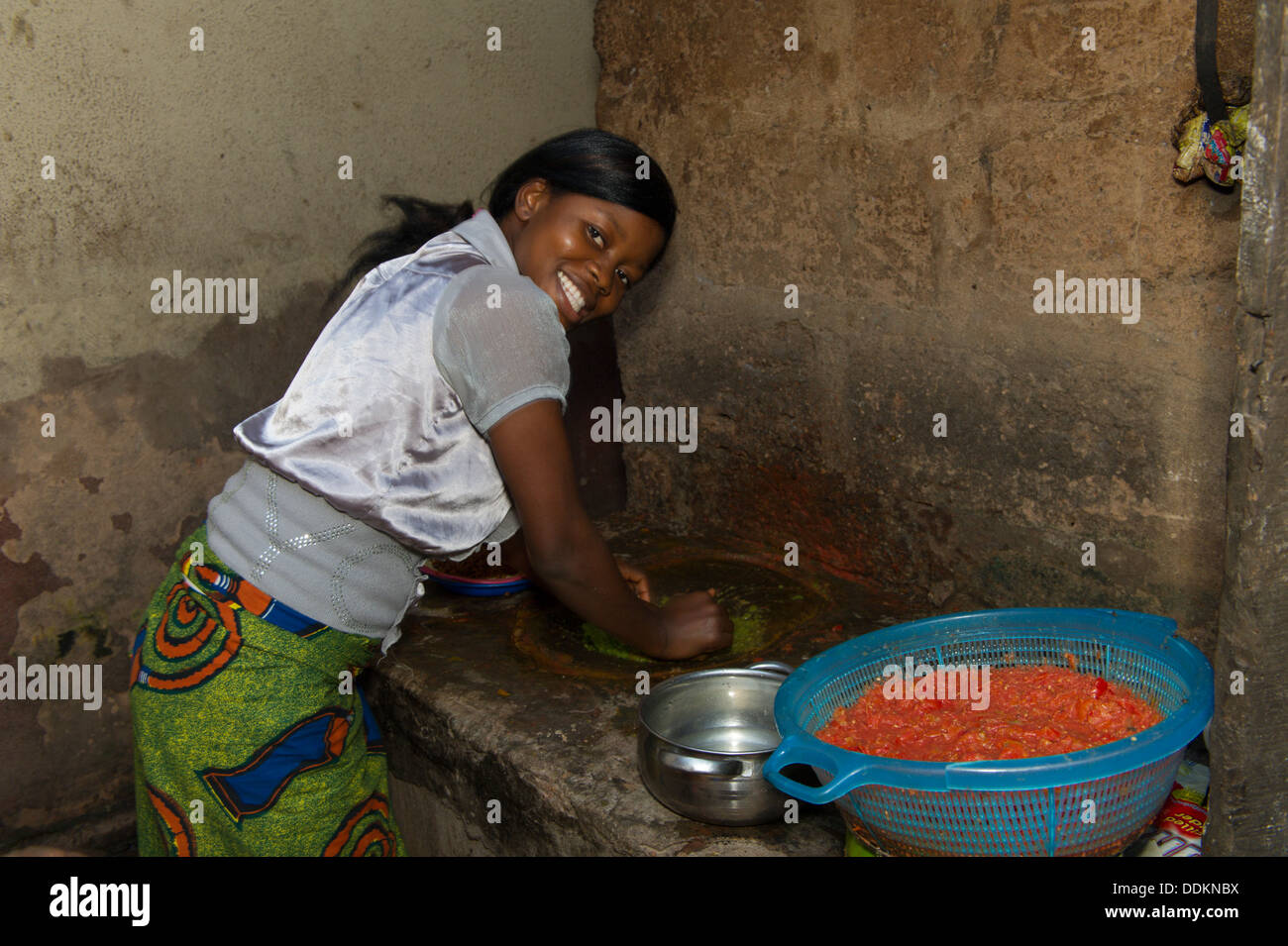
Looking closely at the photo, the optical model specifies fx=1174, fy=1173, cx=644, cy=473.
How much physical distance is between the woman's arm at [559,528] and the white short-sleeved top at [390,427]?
0.16 feet

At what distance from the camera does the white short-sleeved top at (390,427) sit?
1.87 metres

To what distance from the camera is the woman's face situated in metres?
2.13

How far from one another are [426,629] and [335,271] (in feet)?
3.43

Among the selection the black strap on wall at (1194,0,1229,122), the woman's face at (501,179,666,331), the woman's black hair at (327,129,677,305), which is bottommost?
the woman's face at (501,179,666,331)

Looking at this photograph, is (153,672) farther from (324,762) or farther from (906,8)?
(906,8)

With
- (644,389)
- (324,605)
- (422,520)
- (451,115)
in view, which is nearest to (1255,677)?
(422,520)

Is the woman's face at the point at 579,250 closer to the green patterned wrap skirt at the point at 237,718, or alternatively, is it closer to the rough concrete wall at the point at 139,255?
the green patterned wrap skirt at the point at 237,718

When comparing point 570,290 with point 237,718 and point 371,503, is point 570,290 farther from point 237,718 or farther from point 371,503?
point 237,718

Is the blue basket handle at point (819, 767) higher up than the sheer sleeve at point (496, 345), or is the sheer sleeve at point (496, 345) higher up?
the sheer sleeve at point (496, 345)

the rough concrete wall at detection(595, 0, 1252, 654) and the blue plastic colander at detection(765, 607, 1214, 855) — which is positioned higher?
the rough concrete wall at detection(595, 0, 1252, 654)

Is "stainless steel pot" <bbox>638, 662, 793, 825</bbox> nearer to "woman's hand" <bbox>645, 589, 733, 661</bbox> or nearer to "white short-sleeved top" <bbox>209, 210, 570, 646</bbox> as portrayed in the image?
"woman's hand" <bbox>645, 589, 733, 661</bbox>

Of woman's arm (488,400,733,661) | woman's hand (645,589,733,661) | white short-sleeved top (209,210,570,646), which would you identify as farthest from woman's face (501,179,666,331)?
woman's hand (645,589,733,661)

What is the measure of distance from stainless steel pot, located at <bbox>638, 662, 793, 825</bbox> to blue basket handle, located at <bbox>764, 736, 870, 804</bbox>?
0.30m

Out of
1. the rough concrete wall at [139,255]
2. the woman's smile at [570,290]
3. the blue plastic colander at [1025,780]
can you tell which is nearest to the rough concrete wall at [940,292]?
the blue plastic colander at [1025,780]
